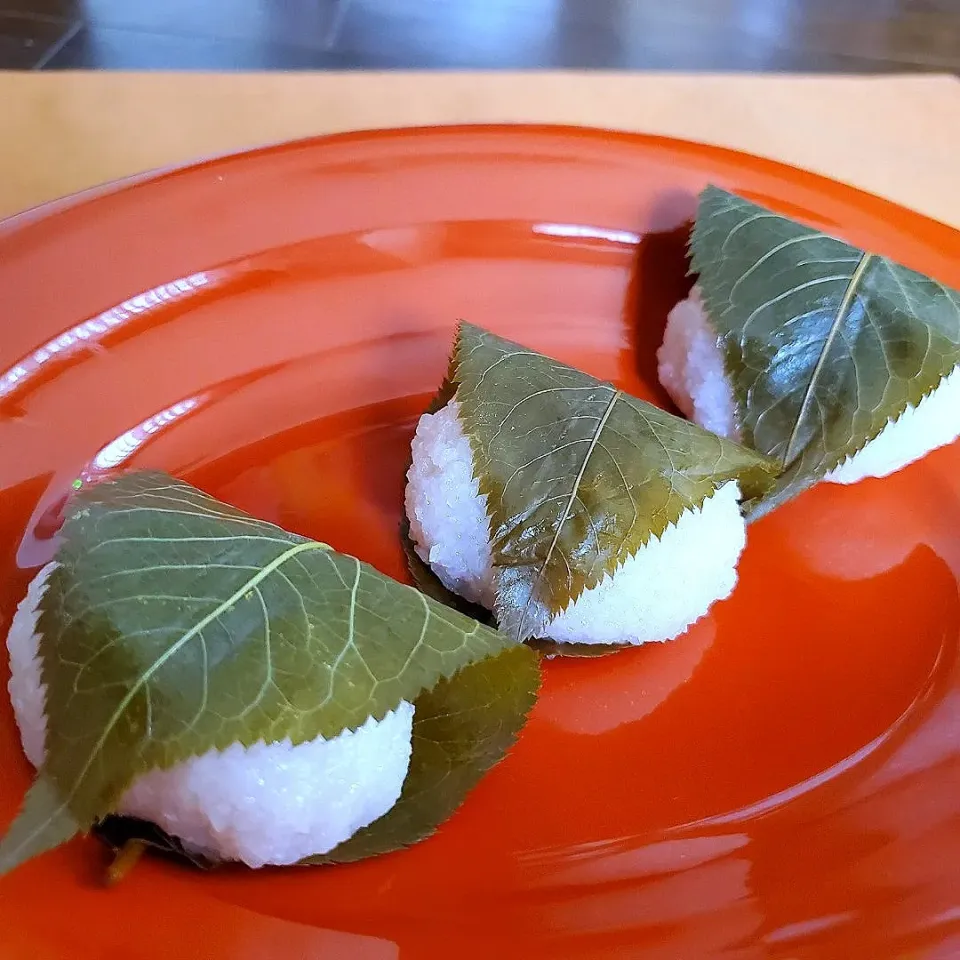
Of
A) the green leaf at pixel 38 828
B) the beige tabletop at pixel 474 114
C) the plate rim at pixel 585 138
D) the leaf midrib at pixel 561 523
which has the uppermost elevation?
the beige tabletop at pixel 474 114

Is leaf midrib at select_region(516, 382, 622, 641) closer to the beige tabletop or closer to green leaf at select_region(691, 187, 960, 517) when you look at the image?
green leaf at select_region(691, 187, 960, 517)

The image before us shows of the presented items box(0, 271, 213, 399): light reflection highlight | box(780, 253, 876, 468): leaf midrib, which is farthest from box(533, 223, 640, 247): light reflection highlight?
box(0, 271, 213, 399): light reflection highlight

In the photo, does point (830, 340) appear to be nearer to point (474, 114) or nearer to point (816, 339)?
point (816, 339)

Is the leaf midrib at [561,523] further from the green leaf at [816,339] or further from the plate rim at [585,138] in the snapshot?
A: the plate rim at [585,138]

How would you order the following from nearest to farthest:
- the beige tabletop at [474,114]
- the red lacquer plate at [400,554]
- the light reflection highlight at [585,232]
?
the red lacquer plate at [400,554]
the light reflection highlight at [585,232]
the beige tabletop at [474,114]

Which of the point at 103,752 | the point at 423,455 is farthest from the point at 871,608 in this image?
the point at 103,752

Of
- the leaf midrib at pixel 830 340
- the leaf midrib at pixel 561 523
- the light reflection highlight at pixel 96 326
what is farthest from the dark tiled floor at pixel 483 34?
the leaf midrib at pixel 561 523

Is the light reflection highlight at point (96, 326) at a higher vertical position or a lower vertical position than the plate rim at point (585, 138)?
lower
